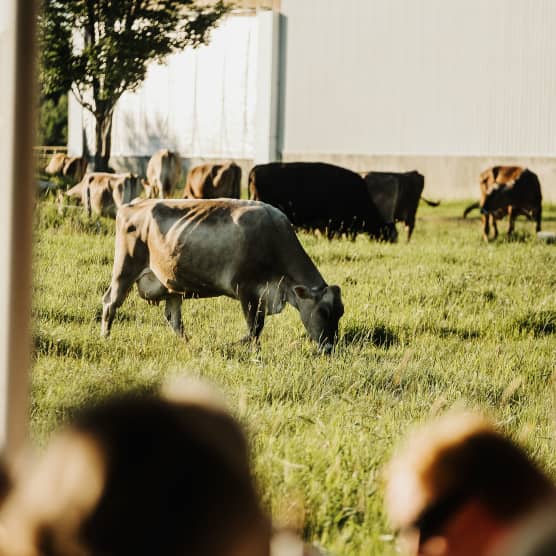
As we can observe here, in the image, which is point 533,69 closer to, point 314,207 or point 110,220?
point 314,207

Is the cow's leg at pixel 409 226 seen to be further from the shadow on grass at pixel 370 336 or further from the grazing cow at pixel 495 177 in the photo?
the shadow on grass at pixel 370 336

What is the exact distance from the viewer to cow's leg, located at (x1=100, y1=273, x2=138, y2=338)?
4102 mm

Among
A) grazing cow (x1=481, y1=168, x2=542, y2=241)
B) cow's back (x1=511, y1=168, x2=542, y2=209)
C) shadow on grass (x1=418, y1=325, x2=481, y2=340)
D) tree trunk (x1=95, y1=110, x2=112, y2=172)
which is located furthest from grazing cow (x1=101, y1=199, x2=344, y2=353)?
cow's back (x1=511, y1=168, x2=542, y2=209)

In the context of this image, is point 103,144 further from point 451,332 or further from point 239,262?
point 239,262

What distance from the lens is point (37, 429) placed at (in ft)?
8.45

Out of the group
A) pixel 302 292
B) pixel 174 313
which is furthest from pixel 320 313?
pixel 174 313

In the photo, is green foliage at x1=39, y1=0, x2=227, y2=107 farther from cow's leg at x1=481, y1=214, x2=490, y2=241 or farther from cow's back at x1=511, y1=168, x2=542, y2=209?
cow's back at x1=511, y1=168, x2=542, y2=209

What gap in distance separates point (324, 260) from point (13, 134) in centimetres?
383

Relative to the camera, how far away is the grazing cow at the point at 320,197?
22.6ft

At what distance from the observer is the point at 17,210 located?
5.49 feet

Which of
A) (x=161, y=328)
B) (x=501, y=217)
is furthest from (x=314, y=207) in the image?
(x=161, y=328)

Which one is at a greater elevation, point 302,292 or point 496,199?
point 496,199

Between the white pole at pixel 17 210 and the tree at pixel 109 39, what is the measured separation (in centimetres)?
356

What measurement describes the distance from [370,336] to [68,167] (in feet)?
11.7
